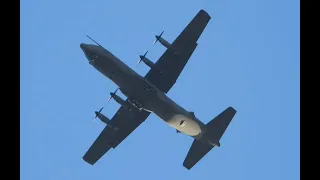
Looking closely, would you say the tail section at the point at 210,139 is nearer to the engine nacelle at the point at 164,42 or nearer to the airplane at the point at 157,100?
the airplane at the point at 157,100

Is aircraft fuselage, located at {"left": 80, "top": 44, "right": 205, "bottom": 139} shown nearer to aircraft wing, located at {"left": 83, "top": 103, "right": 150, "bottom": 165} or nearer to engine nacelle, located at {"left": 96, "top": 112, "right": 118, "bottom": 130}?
aircraft wing, located at {"left": 83, "top": 103, "right": 150, "bottom": 165}

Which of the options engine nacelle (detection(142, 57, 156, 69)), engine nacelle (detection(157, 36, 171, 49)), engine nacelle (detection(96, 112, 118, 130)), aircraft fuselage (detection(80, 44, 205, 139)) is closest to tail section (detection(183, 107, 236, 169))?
aircraft fuselage (detection(80, 44, 205, 139))

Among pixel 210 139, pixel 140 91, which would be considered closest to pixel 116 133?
pixel 140 91

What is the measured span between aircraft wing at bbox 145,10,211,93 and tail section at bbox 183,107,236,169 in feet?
17.9

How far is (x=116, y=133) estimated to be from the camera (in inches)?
1780

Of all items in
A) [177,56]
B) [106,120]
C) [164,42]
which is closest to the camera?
[164,42]

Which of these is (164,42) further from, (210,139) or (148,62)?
(210,139)

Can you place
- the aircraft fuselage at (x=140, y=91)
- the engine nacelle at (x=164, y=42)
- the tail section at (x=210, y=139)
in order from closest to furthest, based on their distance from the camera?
the aircraft fuselage at (x=140, y=91) < the engine nacelle at (x=164, y=42) < the tail section at (x=210, y=139)

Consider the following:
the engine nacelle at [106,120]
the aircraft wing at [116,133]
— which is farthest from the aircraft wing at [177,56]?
the engine nacelle at [106,120]

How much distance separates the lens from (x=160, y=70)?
4247 cm

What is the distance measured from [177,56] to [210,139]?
8272 millimetres

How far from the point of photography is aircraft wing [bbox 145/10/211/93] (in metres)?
41.7

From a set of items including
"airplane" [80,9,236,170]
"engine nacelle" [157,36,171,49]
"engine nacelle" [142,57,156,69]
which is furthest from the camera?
"engine nacelle" [142,57,156,69]

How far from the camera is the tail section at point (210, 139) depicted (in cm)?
4303
